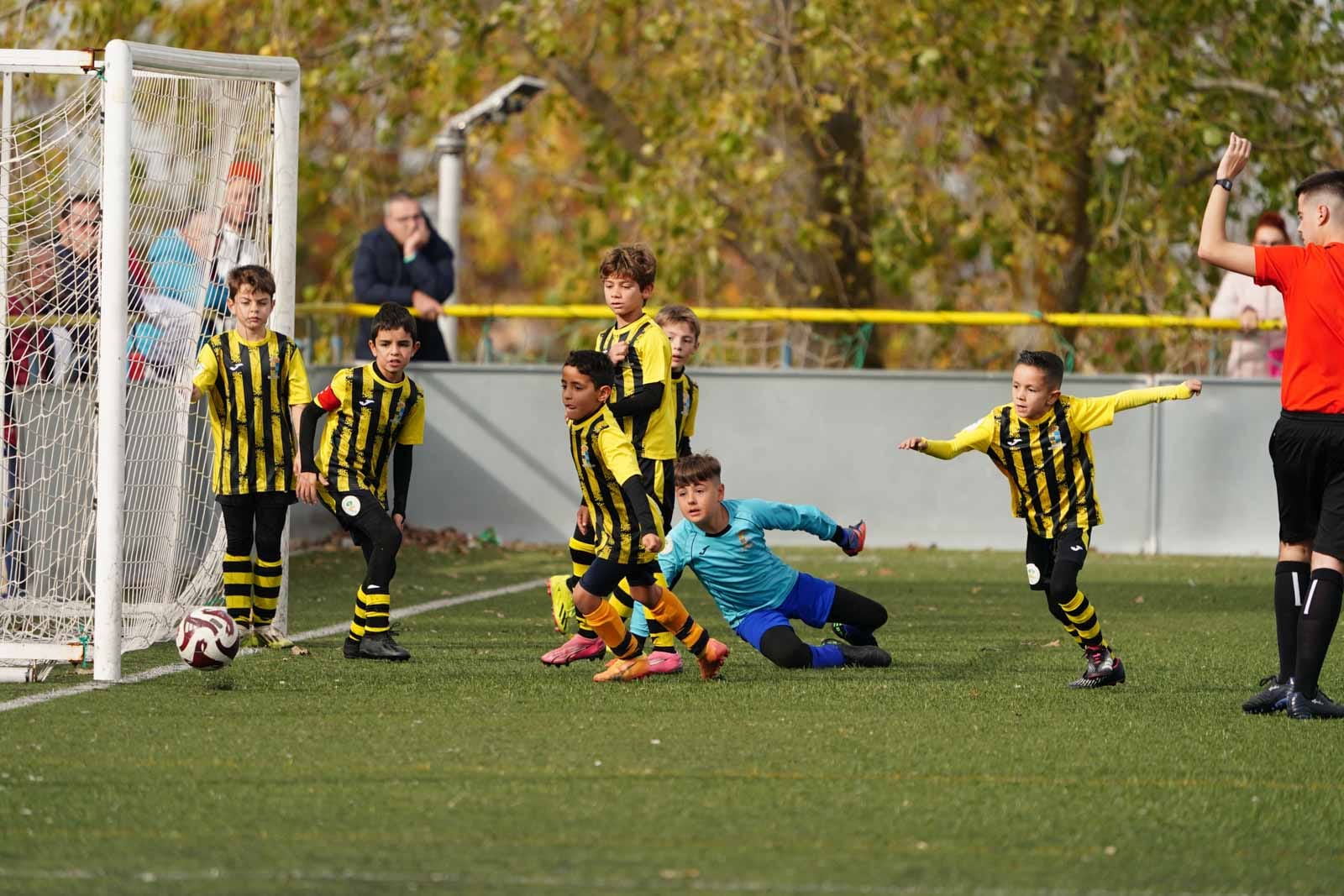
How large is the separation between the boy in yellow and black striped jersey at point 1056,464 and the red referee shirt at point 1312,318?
0.79 metres

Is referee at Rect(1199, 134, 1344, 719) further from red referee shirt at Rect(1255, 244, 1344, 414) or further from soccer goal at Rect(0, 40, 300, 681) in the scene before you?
soccer goal at Rect(0, 40, 300, 681)

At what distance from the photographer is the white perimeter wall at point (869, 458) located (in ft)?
45.1

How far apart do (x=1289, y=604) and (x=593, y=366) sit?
8.59 feet

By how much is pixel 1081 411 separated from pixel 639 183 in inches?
366

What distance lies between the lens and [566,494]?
14.1 metres

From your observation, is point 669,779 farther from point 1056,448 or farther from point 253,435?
point 253,435

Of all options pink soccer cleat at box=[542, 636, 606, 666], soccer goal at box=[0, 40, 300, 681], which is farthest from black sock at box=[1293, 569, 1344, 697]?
soccer goal at box=[0, 40, 300, 681]

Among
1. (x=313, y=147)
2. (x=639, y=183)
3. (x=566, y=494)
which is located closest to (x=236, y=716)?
(x=566, y=494)

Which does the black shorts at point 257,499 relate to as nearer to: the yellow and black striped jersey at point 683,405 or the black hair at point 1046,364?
the yellow and black striped jersey at point 683,405

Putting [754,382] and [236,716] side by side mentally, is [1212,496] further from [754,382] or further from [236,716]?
[236,716]

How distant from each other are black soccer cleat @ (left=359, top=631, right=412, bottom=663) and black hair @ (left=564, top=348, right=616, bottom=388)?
148 cm

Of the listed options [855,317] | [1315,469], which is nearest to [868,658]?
[1315,469]

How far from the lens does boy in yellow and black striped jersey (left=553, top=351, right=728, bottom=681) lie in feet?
23.2

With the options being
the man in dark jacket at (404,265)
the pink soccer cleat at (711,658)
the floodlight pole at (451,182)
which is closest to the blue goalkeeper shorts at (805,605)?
the pink soccer cleat at (711,658)
